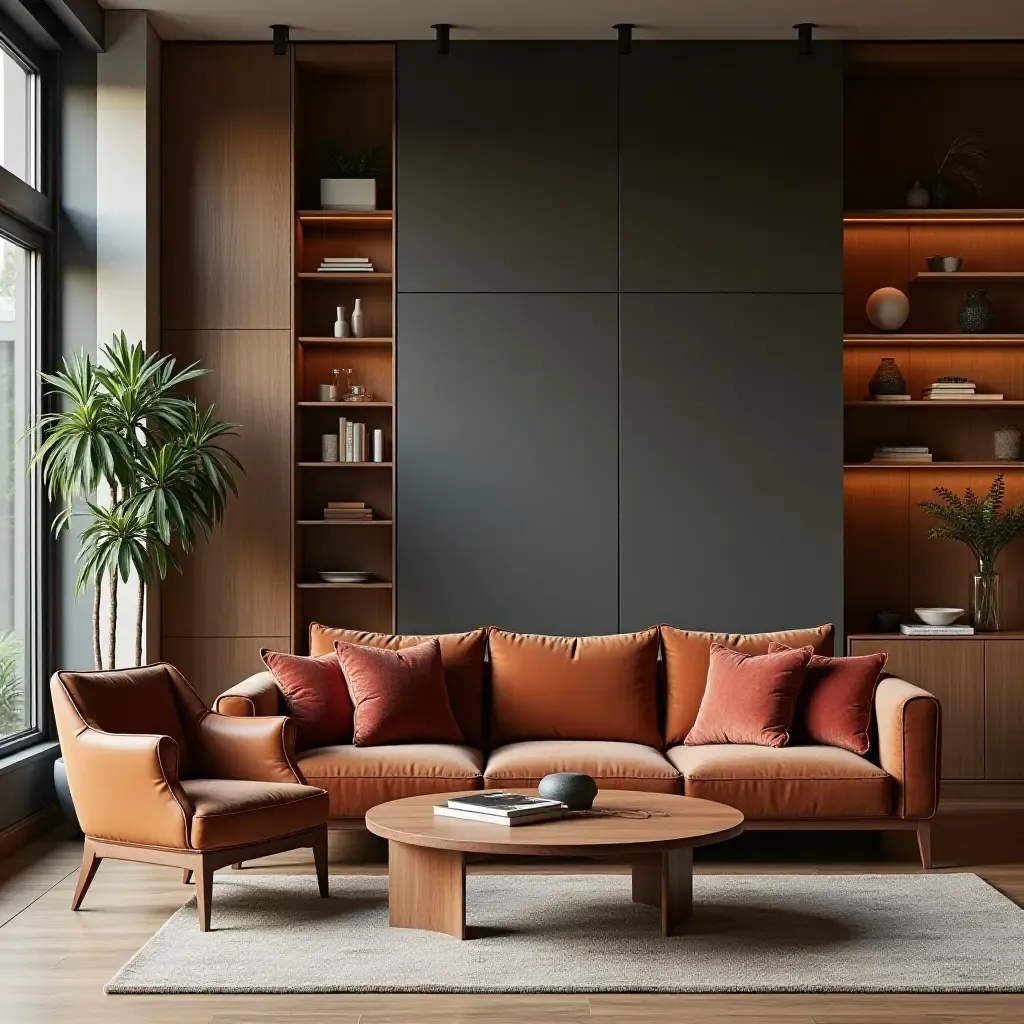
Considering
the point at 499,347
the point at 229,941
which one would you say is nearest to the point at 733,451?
the point at 499,347

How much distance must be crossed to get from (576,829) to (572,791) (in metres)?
0.27

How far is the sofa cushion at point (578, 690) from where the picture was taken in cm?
555

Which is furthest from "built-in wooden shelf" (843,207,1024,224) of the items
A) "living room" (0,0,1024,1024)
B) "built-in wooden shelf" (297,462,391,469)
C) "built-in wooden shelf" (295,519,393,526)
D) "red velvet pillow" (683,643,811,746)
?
"built-in wooden shelf" (295,519,393,526)

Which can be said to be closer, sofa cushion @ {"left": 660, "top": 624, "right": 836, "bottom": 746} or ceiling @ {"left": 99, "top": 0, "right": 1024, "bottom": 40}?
sofa cushion @ {"left": 660, "top": 624, "right": 836, "bottom": 746}

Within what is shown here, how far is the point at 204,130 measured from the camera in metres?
6.44

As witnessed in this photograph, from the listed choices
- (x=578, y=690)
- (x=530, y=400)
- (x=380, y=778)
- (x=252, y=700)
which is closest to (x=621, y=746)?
(x=578, y=690)

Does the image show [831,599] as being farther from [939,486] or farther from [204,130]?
[204,130]

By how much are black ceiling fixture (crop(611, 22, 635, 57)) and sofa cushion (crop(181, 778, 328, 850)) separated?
12.4ft

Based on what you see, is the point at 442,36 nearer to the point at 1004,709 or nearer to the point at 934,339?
the point at 934,339

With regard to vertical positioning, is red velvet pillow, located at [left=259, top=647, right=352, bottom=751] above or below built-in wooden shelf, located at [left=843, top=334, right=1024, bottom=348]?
below

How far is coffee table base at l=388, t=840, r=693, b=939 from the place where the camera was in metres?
4.07

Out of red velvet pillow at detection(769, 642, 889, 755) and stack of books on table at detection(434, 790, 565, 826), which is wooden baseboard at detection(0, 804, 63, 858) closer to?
stack of books on table at detection(434, 790, 565, 826)

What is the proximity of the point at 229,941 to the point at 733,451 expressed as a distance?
3392 mm

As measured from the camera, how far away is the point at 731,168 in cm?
635
